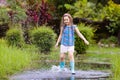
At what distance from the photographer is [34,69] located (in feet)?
37.6

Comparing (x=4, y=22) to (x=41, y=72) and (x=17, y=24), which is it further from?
(x=41, y=72)

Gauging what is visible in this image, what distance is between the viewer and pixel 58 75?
10.2 m

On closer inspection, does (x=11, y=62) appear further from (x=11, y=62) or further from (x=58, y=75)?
(x=58, y=75)

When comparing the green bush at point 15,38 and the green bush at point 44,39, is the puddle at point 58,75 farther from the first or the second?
the green bush at point 15,38

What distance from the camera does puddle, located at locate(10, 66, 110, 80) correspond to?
9.64m

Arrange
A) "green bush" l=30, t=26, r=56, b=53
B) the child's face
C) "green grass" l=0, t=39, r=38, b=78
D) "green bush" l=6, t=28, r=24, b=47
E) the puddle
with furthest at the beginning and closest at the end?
1. "green bush" l=6, t=28, r=24, b=47
2. "green bush" l=30, t=26, r=56, b=53
3. the child's face
4. "green grass" l=0, t=39, r=38, b=78
5. the puddle

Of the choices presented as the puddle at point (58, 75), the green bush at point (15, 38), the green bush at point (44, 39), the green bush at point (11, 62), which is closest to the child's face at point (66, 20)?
the puddle at point (58, 75)

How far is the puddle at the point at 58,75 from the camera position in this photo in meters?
9.64

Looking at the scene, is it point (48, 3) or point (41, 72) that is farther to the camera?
point (48, 3)

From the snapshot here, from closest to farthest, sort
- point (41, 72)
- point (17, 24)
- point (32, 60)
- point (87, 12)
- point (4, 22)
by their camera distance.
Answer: point (41, 72) < point (32, 60) < point (17, 24) < point (4, 22) < point (87, 12)

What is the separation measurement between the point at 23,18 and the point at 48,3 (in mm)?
3753

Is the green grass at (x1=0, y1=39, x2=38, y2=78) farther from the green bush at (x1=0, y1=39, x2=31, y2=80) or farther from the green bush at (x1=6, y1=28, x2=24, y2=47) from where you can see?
the green bush at (x1=6, y1=28, x2=24, y2=47)

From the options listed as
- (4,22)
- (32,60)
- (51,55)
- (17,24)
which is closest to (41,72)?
(32,60)

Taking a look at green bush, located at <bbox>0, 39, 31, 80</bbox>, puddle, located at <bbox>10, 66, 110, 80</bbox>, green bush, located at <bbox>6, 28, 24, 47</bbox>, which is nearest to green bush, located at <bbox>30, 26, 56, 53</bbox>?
green bush, located at <bbox>6, 28, 24, 47</bbox>
